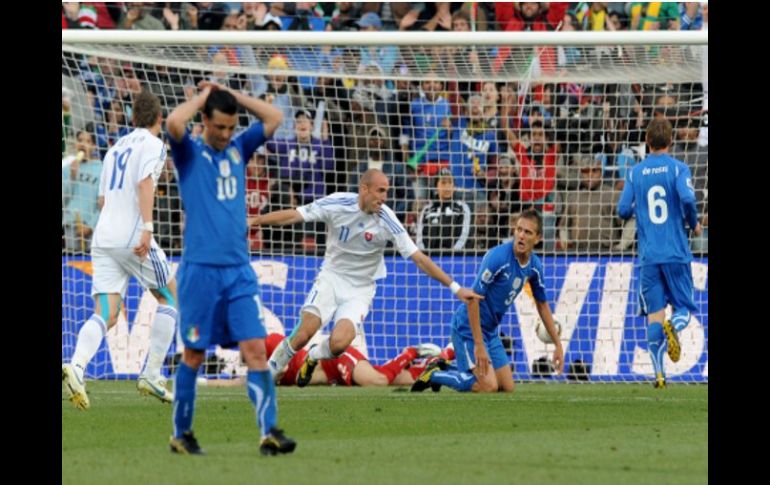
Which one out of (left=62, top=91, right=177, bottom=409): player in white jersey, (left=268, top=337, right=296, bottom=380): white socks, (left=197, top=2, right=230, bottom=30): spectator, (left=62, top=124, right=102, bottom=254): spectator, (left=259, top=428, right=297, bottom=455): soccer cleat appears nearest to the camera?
(left=259, top=428, right=297, bottom=455): soccer cleat

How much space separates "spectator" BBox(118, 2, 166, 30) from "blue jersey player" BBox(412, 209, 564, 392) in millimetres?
8196

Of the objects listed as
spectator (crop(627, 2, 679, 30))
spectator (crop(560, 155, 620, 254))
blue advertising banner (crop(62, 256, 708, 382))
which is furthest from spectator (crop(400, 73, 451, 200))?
spectator (crop(627, 2, 679, 30))

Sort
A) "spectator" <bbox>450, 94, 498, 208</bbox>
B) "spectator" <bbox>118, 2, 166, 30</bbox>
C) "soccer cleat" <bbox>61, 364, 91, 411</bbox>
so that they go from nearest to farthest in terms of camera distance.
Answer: "soccer cleat" <bbox>61, 364, 91, 411</bbox> < "spectator" <bbox>450, 94, 498, 208</bbox> < "spectator" <bbox>118, 2, 166, 30</bbox>

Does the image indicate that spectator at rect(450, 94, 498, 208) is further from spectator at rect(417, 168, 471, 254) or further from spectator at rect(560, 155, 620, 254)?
spectator at rect(560, 155, 620, 254)

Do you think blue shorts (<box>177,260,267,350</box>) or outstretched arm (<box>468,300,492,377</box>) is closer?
blue shorts (<box>177,260,267,350</box>)

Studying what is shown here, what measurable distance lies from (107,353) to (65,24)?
6.17 metres

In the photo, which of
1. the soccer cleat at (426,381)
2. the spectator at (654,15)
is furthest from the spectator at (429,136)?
the spectator at (654,15)

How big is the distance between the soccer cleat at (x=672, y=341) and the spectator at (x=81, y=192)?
6793 millimetres

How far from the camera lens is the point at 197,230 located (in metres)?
8.23

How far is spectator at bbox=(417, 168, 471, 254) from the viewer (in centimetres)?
1672

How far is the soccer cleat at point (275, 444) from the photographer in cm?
813

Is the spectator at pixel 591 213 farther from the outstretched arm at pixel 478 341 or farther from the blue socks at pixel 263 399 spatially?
the blue socks at pixel 263 399

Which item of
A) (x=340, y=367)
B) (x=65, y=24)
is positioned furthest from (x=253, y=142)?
(x=65, y=24)

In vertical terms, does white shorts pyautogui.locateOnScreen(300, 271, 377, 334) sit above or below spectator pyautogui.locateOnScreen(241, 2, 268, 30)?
below
